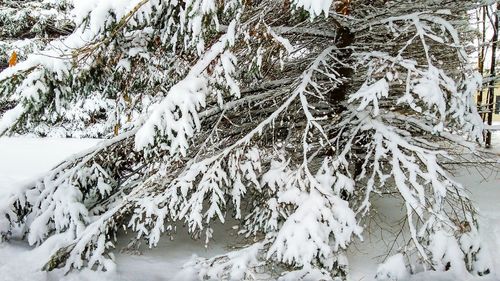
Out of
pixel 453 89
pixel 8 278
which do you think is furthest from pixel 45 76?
pixel 453 89

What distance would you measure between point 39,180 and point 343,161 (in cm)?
329

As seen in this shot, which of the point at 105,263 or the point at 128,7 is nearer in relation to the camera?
the point at 128,7

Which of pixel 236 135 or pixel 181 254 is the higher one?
pixel 236 135

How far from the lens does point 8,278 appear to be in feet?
11.2

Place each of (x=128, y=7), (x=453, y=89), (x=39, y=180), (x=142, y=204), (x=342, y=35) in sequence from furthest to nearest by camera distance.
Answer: (x=342, y=35)
(x=39, y=180)
(x=142, y=204)
(x=453, y=89)
(x=128, y=7)

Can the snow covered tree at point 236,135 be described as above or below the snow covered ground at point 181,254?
above

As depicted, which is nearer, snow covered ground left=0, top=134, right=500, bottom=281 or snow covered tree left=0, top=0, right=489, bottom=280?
snow covered tree left=0, top=0, right=489, bottom=280

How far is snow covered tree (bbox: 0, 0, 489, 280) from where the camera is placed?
3469 millimetres

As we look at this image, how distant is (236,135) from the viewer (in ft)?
16.0

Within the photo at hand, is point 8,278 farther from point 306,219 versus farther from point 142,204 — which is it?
point 306,219

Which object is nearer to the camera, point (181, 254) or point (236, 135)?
point (181, 254)

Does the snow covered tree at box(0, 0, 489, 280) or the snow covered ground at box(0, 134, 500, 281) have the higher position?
the snow covered tree at box(0, 0, 489, 280)

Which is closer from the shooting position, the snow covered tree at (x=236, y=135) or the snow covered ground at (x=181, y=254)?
the snow covered tree at (x=236, y=135)

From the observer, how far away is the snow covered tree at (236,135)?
11.4ft
